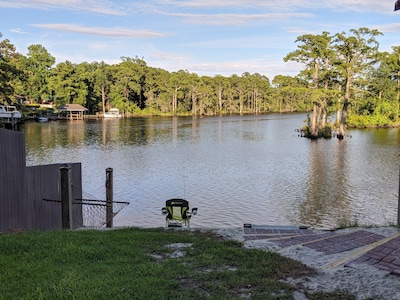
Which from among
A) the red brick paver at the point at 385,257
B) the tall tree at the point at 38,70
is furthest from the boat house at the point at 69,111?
the red brick paver at the point at 385,257

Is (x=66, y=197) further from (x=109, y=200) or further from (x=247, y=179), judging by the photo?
(x=247, y=179)

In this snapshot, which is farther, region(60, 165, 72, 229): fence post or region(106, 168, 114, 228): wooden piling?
region(106, 168, 114, 228): wooden piling

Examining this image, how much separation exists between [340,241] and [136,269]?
131 inches

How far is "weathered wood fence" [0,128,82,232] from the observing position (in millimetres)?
7734

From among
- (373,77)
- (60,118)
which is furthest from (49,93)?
(373,77)

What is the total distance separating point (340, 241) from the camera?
6.17m

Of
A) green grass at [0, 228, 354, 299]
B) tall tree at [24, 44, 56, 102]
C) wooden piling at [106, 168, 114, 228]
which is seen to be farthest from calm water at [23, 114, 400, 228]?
tall tree at [24, 44, 56, 102]

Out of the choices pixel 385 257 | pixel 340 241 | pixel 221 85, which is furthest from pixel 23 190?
pixel 221 85

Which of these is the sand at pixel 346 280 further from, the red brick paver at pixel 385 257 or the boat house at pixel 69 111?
the boat house at pixel 69 111

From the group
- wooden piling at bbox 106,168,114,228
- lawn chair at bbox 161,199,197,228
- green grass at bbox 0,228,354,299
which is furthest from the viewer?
→ wooden piling at bbox 106,168,114,228

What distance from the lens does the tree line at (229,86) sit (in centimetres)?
4031

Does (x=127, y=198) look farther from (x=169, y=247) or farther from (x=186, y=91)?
(x=186, y=91)

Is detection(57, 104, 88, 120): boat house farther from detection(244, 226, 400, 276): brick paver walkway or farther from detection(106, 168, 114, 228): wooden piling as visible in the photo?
detection(244, 226, 400, 276): brick paver walkway

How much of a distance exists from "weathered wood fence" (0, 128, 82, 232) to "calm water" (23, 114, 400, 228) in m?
3.86
